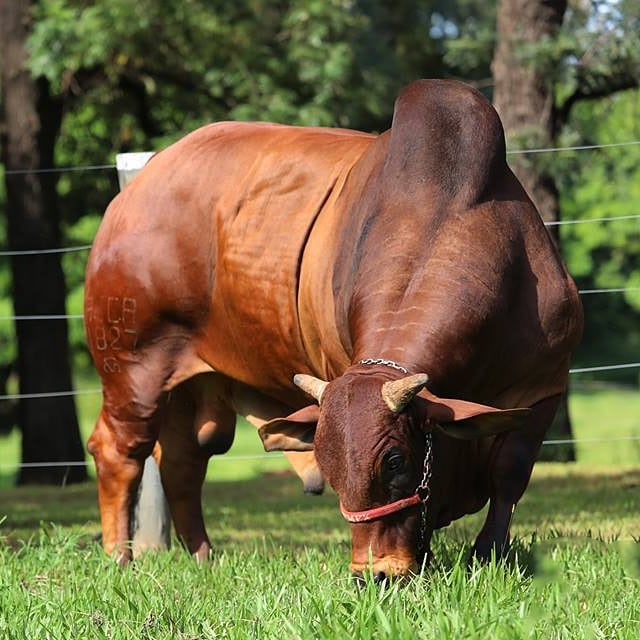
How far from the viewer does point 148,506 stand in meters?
7.95

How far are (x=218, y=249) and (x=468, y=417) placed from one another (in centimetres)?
219

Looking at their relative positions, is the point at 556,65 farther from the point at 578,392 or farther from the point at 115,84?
the point at 578,392

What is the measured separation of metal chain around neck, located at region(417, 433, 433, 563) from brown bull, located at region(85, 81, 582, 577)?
1cm

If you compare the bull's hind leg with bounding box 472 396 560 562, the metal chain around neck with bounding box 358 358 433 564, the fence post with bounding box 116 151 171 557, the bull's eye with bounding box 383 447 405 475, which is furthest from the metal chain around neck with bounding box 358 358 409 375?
the fence post with bounding box 116 151 171 557

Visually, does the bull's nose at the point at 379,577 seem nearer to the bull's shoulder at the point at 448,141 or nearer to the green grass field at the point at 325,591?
the green grass field at the point at 325,591

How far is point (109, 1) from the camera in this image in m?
14.6

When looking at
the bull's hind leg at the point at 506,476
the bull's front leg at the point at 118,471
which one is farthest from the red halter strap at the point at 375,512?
the bull's front leg at the point at 118,471

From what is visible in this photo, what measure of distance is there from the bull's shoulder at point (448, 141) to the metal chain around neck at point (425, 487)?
112cm

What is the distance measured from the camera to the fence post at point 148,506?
25.9ft

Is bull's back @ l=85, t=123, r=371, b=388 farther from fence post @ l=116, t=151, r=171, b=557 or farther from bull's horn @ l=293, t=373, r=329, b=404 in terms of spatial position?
bull's horn @ l=293, t=373, r=329, b=404

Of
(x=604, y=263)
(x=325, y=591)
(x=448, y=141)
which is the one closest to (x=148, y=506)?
(x=448, y=141)

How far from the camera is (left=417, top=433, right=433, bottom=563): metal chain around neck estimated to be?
16.4 ft

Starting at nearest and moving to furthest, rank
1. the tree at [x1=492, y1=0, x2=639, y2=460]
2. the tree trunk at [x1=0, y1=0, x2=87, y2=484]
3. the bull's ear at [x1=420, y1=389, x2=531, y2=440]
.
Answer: the bull's ear at [x1=420, y1=389, x2=531, y2=440]
the tree at [x1=492, y1=0, x2=639, y2=460]
the tree trunk at [x1=0, y1=0, x2=87, y2=484]

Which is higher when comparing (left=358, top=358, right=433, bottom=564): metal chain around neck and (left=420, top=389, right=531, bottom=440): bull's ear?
(left=420, top=389, right=531, bottom=440): bull's ear
